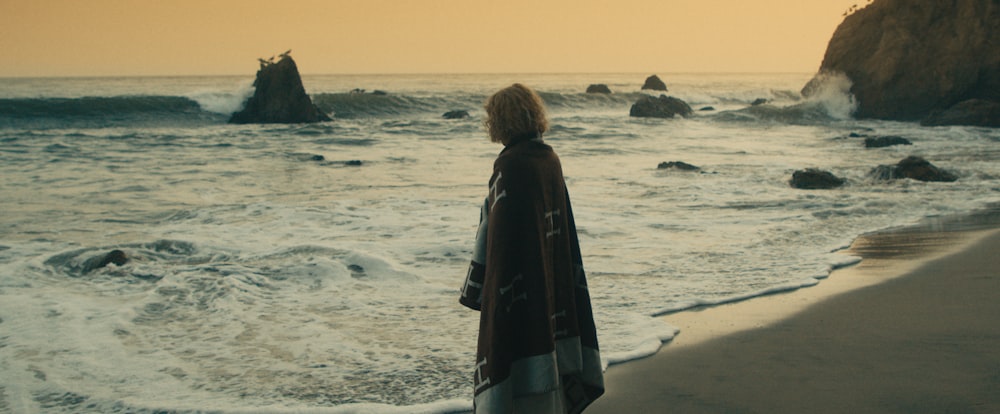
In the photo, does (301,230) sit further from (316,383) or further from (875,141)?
(875,141)

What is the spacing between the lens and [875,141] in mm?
20094

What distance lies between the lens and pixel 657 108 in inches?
1442

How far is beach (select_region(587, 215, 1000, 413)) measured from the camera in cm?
416

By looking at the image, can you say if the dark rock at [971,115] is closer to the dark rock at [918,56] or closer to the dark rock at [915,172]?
the dark rock at [918,56]

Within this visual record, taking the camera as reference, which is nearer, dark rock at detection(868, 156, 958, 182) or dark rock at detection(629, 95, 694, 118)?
dark rock at detection(868, 156, 958, 182)

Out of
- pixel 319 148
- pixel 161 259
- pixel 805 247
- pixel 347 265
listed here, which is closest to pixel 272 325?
pixel 347 265

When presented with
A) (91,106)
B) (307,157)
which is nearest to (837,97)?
(307,157)

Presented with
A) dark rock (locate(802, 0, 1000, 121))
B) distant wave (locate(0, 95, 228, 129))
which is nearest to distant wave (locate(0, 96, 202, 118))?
distant wave (locate(0, 95, 228, 129))

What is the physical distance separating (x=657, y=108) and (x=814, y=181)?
24.3m

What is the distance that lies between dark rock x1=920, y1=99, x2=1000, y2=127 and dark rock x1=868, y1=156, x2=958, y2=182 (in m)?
14.5

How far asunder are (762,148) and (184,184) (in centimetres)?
1418

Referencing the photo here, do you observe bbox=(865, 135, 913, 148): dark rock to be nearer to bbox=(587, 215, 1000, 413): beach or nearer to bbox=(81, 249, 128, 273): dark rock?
bbox=(587, 215, 1000, 413): beach

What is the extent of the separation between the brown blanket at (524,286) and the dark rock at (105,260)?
556 cm

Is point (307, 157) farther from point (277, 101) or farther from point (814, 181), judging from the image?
point (277, 101)
